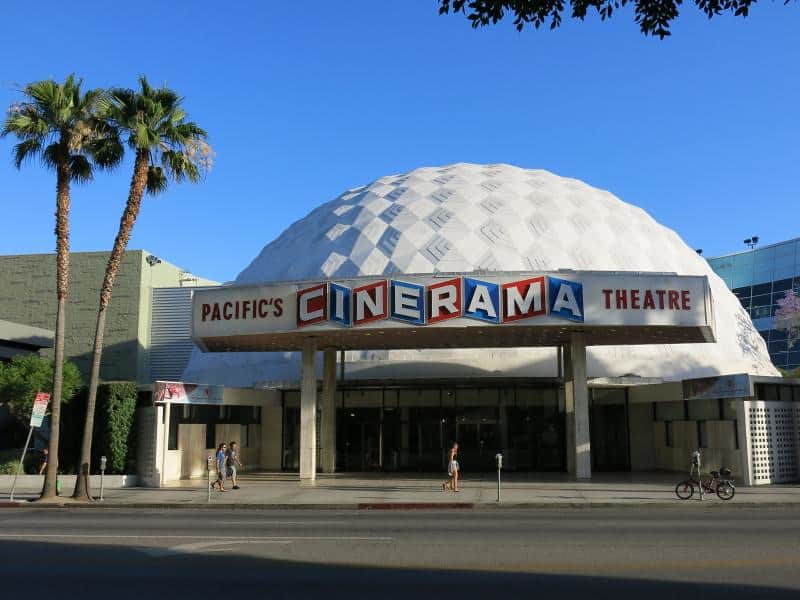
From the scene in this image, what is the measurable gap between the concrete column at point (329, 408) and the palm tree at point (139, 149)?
9.21 metres

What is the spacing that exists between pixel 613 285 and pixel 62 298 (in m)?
16.6

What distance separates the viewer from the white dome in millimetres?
32562

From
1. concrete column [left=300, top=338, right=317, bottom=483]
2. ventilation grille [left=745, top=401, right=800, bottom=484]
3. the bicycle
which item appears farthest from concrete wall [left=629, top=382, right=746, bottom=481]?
concrete column [left=300, top=338, right=317, bottom=483]

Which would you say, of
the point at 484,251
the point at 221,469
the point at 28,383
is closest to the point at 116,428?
the point at 28,383

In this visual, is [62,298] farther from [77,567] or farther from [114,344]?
[114,344]

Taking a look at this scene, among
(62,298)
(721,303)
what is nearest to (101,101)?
(62,298)

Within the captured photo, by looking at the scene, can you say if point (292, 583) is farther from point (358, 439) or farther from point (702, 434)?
point (358, 439)

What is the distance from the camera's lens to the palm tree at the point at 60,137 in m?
22.5

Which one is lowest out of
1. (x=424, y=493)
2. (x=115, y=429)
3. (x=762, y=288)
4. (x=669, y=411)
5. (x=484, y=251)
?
(x=424, y=493)

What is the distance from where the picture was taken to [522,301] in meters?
24.5

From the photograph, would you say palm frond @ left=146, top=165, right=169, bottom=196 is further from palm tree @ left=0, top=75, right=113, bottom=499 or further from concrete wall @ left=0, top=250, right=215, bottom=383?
concrete wall @ left=0, top=250, right=215, bottom=383

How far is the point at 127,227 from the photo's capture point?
24266mm

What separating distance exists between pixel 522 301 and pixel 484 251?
29.9 feet

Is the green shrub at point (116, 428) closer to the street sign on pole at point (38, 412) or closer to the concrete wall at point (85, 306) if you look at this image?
the street sign on pole at point (38, 412)
